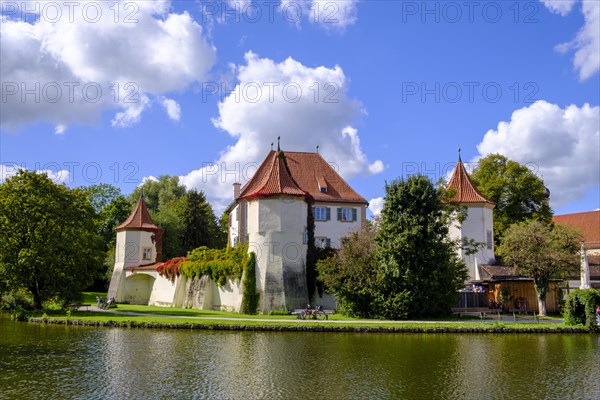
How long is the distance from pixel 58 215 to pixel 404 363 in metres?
Answer: 28.7

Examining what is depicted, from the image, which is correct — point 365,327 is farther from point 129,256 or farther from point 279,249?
point 129,256

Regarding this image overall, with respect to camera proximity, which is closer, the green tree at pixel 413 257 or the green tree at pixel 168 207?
the green tree at pixel 413 257

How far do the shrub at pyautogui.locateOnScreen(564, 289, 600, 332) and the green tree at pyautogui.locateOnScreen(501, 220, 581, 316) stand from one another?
616 cm

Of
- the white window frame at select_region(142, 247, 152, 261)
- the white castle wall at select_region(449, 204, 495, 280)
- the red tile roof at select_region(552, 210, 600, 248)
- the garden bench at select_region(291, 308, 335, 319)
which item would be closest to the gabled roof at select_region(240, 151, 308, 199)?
the garden bench at select_region(291, 308, 335, 319)

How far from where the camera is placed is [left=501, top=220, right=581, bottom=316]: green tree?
3562 cm

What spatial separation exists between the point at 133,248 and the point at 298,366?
3803 cm

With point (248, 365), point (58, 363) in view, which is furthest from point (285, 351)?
point (58, 363)

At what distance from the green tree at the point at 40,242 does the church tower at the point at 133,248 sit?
1266 cm

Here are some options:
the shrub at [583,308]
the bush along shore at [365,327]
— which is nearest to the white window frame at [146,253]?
the bush along shore at [365,327]

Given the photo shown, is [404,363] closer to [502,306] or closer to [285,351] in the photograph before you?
[285,351]

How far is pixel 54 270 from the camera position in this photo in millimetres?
38469

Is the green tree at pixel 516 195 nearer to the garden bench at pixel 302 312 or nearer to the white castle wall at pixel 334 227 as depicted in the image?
the white castle wall at pixel 334 227

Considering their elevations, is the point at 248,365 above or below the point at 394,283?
below

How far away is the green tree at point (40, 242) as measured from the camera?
38.2 metres
